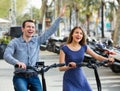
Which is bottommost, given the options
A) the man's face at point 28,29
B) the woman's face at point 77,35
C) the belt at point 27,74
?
the belt at point 27,74

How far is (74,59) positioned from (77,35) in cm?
31

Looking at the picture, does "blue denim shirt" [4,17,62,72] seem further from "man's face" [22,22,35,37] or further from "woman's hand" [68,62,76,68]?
"woman's hand" [68,62,76,68]

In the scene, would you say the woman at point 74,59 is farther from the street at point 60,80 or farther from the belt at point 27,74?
the street at point 60,80

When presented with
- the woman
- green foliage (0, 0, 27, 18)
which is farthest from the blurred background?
the woman

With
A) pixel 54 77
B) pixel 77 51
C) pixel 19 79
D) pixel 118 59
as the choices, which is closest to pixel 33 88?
pixel 19 79

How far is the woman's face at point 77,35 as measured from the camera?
5.74m

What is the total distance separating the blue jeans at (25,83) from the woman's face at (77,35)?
27.1 inches

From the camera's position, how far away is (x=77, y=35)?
5734 millimetres

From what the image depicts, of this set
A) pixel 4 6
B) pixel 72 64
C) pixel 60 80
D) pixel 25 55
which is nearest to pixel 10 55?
pixel 25 55

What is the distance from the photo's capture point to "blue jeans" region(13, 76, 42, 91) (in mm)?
5480

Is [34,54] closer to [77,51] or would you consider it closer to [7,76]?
[77,51]

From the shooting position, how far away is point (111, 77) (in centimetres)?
1461

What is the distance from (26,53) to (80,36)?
71cm

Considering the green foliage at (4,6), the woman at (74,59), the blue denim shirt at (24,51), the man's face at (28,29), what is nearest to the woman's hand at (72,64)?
the woman at (74,59)
